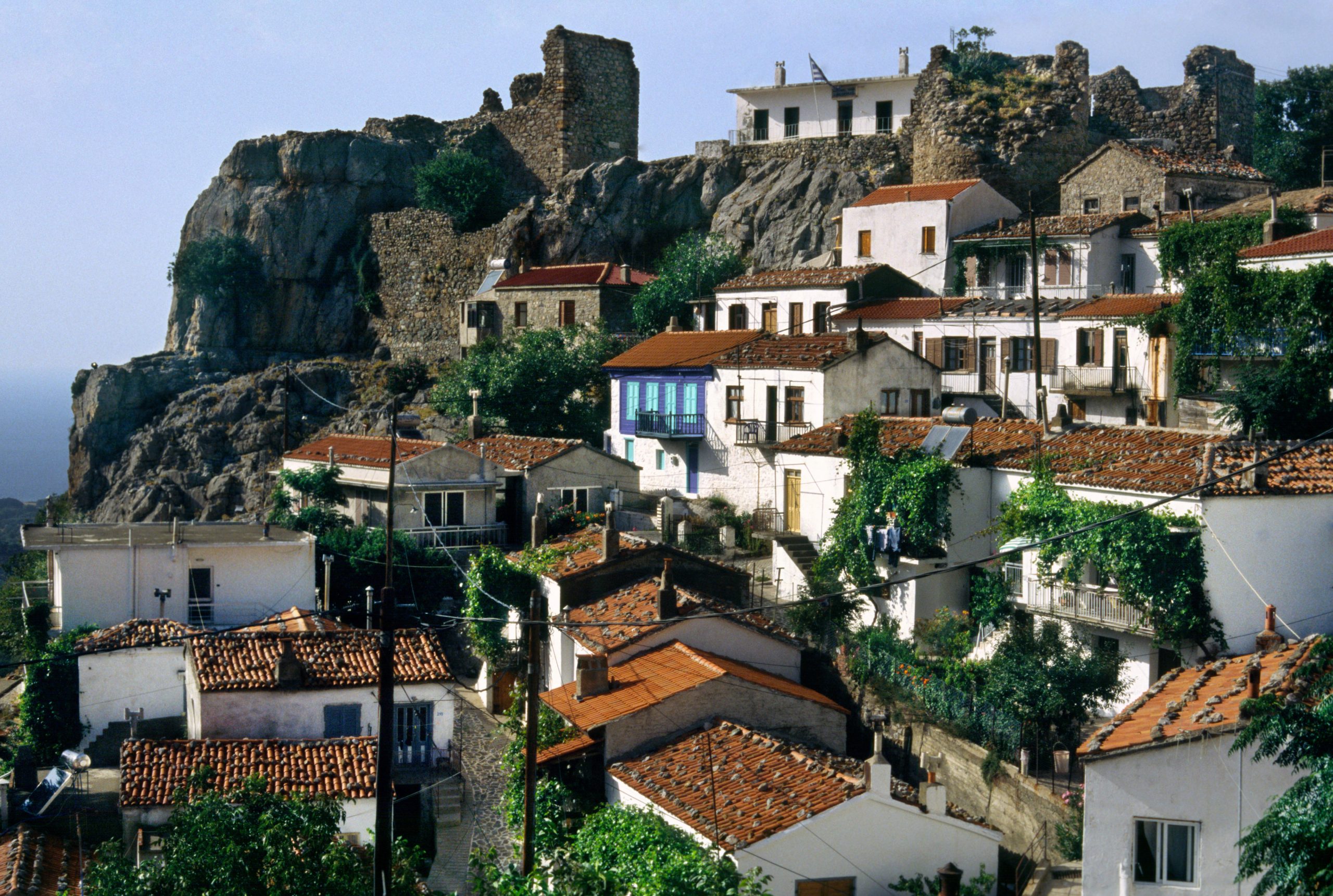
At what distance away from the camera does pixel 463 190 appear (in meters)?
57.4

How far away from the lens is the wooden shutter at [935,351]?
128 feet

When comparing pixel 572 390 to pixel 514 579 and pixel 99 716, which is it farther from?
pixel 99 716

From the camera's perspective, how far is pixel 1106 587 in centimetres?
2450

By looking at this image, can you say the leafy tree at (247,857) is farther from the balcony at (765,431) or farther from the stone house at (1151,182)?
the stone house at (1151,182)

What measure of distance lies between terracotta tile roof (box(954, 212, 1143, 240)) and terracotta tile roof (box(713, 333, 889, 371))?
6046mm

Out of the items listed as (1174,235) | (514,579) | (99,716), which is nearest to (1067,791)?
(514,579)

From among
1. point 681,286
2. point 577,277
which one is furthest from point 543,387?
point 577,277

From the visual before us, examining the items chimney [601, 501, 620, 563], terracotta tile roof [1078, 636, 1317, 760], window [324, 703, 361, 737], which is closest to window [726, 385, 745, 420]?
chimney [601, 501, 620, 563]

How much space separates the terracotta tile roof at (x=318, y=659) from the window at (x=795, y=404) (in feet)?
43.0

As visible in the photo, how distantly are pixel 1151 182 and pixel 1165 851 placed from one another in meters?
28.5

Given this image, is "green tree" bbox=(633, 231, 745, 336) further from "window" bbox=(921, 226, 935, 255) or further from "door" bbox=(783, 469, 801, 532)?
"door" bbox=(783, 469, 801, 532)

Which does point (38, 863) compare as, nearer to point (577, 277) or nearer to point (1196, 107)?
point (577, 277)

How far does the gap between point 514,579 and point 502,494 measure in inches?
278

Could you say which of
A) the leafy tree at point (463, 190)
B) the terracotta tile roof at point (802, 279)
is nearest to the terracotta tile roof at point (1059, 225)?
the terracotta tile roof at point (802, 279)
